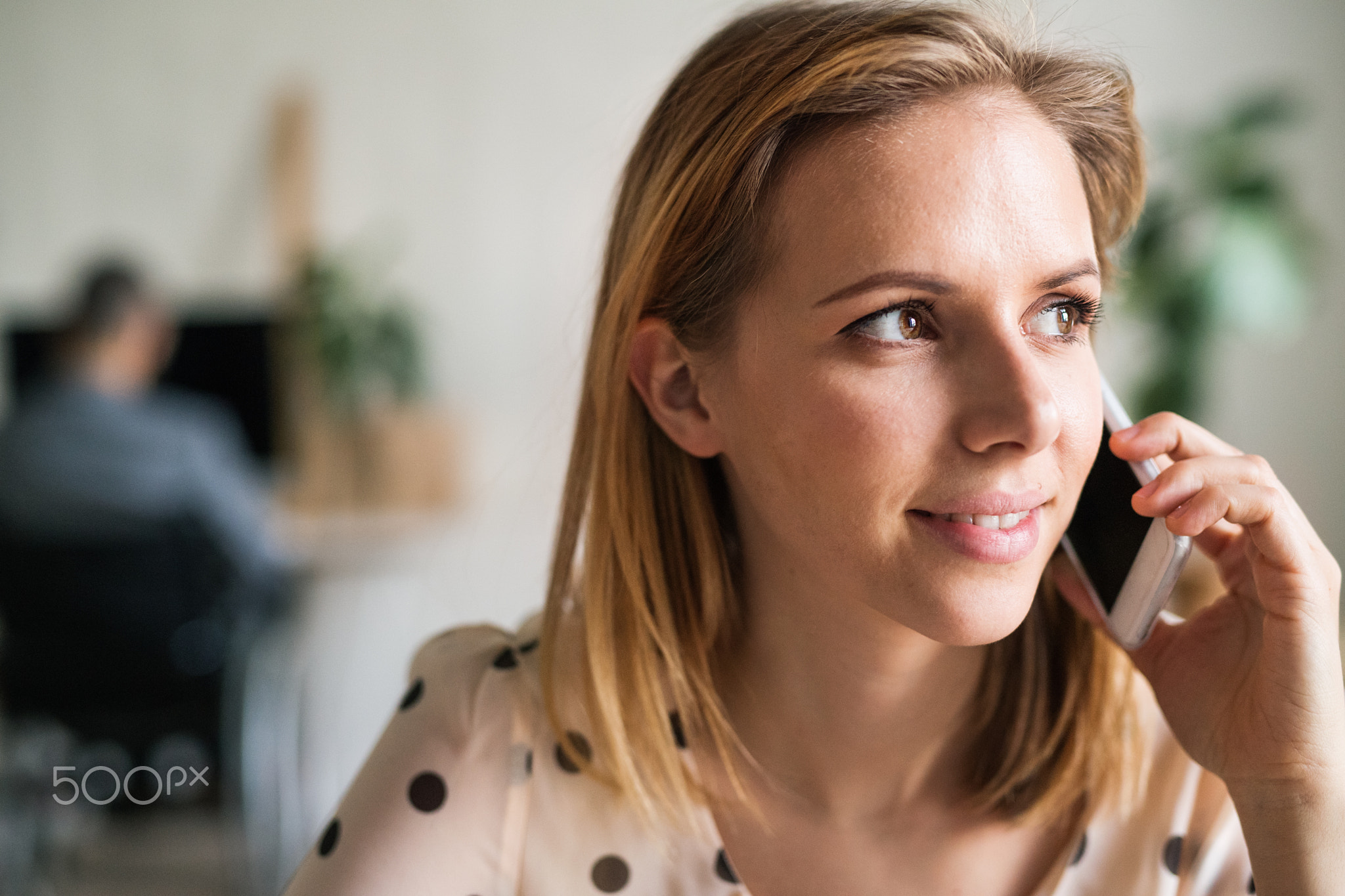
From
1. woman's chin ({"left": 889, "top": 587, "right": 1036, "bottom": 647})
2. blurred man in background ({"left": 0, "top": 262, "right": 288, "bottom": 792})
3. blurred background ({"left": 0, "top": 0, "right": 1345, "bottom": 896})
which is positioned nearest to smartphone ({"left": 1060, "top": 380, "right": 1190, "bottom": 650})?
woman's chin ({"left": 889, "top": 587, "right": 1036, "bottom": 647})

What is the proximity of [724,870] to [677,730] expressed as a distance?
12 cm

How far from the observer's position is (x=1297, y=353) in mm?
3543

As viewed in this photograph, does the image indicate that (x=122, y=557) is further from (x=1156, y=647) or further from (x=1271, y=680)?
(x=1271, y=680)

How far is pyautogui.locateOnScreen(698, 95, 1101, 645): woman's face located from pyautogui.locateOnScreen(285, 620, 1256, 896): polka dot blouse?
10.0 inches

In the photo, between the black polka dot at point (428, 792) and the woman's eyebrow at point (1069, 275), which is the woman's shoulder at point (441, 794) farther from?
the woman's eyebrow at point (1069, 275)

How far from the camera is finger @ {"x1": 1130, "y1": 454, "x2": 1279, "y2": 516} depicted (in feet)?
2.53

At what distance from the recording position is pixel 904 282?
718mm

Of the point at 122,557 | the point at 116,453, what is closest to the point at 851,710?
the point at 122,557

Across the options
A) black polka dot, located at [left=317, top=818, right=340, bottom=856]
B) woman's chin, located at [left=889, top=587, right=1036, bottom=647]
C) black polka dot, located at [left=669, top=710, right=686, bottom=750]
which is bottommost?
black polka dot, located at [left=317, top=818, right=340, bottom=856]

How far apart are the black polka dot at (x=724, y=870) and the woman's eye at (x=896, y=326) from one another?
0.44 m

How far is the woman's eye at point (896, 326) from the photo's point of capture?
0.74 metres

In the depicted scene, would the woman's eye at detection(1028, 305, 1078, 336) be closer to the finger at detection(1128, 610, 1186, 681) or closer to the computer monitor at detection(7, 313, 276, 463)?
the finger at detection(1128, 610, 1186, 681)

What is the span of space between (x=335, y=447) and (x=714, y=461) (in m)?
3.06

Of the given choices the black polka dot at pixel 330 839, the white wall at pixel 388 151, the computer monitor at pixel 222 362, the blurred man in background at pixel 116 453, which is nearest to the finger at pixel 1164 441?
→ the black polka dot at pixel 330 839
